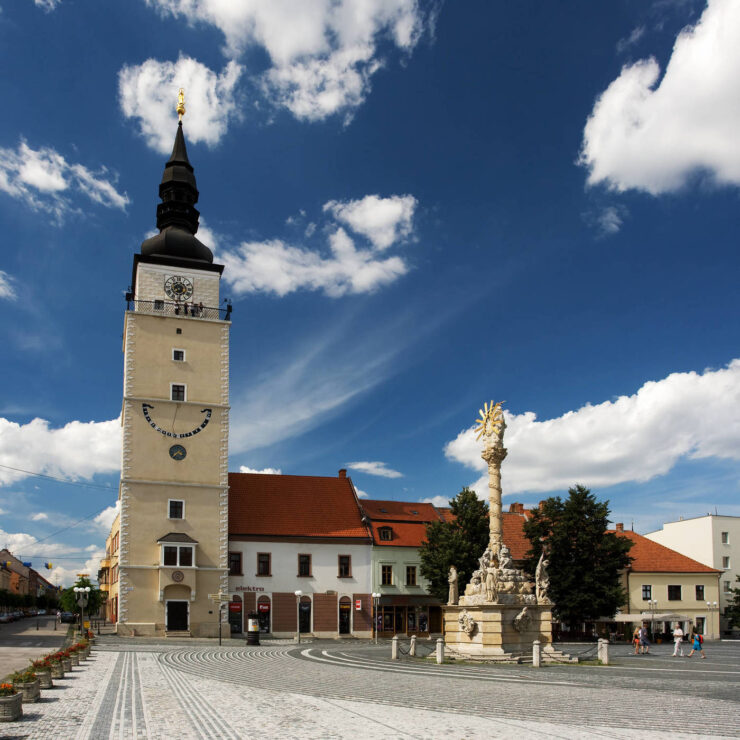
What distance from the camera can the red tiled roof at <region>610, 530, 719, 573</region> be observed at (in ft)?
180

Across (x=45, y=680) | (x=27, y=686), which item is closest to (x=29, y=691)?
(x=27, y=686)

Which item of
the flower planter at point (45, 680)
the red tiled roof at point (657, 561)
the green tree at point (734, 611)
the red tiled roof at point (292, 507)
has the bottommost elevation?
the green tree at point (734, 611)

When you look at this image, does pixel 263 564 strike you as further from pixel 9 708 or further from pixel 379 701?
pixel 9 708

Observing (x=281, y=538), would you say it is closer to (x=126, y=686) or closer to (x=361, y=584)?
(x=361, y=584)

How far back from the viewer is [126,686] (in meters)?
18.3

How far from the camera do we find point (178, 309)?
49.2m

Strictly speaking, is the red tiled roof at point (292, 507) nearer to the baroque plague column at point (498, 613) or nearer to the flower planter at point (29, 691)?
the baroque plague column at point (498, 613)

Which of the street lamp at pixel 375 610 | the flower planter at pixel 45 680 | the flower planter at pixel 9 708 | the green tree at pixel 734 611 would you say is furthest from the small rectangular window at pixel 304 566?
the flower planter at pixel 9 708

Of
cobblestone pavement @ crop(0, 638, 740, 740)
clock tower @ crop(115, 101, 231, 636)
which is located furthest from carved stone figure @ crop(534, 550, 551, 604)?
clock tower @ crop(115, 101, 231, 636)

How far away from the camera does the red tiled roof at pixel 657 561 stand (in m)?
54.9

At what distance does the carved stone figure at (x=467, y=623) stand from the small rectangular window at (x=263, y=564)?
76.7ft

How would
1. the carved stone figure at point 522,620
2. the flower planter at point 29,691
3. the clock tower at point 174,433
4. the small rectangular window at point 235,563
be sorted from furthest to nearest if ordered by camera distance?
1. the small rectangular window at point 235,563
2. the clock tower at point 174,433
3. the carved stone figure at point 522,620
4. the flower planter at point 29,691

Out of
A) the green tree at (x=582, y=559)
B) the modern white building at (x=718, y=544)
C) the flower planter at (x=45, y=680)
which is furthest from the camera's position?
the modern white building at (x=718, y=544)

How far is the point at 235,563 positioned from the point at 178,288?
17618mm
